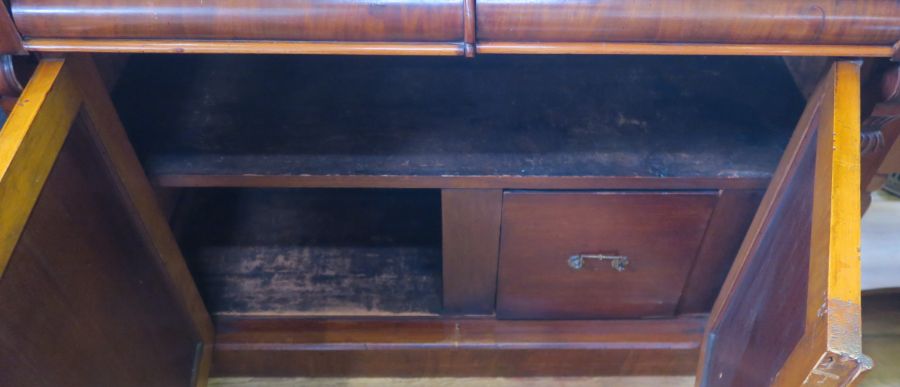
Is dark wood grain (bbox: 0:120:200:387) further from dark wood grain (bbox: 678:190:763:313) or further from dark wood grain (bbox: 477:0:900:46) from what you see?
dark wood grain (bbox: 678:190:763:313)

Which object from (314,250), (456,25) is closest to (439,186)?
(456,25)

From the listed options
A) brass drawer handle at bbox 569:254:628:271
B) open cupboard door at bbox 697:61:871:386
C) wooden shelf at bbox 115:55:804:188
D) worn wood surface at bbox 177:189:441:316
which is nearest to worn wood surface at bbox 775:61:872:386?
open cupboard door at bbox 697:61:871:386

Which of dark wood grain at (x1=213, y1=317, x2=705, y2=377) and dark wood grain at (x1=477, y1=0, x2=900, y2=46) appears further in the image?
dark wood grain at (x1=213, y1=317, x2=705, y2=377)

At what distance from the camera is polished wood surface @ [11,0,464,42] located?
0.50 meters

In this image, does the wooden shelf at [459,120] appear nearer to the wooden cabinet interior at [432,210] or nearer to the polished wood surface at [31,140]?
the wooden cabinet interior at [432,210]

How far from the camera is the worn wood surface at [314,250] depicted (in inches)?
35.2

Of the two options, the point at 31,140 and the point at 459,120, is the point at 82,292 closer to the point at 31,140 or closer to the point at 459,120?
the point at 31,140

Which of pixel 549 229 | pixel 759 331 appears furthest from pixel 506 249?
pixel 759 331

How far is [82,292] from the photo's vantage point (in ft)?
1.85

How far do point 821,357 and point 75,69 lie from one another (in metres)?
0.59

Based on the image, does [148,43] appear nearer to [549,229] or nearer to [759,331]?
[549,229]

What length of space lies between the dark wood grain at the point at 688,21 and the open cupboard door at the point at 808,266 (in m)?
0.05

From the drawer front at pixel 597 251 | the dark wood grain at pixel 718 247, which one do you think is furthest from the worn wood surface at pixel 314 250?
the dark wood grain at pixel 718 247

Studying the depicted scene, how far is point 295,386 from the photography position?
94 cm
